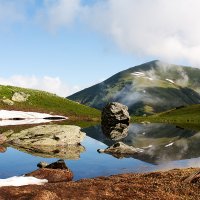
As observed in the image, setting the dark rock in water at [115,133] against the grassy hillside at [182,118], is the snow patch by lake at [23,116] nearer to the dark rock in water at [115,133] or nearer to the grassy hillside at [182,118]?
the dark rock in water at [115,133]

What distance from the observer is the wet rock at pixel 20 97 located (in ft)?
517

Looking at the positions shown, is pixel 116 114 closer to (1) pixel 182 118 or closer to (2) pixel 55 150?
(1) pixel 182 118

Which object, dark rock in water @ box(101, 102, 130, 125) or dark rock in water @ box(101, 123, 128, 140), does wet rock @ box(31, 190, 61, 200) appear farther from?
dark rock in water @ box(101, 102, 130, 125)

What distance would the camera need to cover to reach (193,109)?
176500 millimetres

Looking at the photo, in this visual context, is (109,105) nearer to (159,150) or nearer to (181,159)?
(159,150)

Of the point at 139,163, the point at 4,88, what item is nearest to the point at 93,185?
the point at 139,163

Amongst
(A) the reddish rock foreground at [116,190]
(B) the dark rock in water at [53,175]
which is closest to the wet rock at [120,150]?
(B) the dark rock in water at [53,175]

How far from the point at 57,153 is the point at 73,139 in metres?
11.0

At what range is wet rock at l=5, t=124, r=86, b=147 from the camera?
61422 mm

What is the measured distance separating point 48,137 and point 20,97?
10044 centimetres

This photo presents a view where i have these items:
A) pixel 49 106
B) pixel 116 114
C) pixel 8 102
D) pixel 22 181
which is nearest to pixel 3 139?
pixel 22 181

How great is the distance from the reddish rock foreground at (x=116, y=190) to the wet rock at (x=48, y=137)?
3012 centimetres

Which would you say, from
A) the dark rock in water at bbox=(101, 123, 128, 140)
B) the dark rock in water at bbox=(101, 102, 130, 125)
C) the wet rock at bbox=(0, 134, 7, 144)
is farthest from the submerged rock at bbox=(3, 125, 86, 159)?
the dark rock in water at bbox=(101, 102, 130, 125)

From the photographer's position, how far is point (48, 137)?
207 ft
